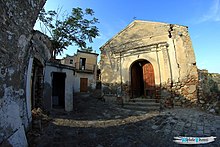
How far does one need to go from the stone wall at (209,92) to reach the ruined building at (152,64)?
0.23 m

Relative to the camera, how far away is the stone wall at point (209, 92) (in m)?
5.20

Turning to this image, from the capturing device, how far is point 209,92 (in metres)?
5.55

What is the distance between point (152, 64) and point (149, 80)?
2.88 ft

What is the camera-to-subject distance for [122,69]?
305 inches

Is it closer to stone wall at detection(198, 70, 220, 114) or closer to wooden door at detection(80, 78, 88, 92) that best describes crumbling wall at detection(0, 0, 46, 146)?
stone wall at detection(198, 70, 220, 114)

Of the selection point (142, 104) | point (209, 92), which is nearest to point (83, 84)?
point (142, 104)

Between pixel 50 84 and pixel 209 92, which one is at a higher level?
pixel 50 84

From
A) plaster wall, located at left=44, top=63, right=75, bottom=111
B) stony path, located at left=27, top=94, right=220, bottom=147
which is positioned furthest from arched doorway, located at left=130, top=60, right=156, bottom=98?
plaster wall, located at left=44, top=63, right=75, bottom=111

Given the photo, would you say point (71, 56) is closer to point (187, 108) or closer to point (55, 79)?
point (55, 79)

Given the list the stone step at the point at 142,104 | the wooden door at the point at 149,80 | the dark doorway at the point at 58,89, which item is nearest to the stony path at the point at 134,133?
Result: the stone step at the point at 142,104

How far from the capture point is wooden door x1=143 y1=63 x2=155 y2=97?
23.3 ft

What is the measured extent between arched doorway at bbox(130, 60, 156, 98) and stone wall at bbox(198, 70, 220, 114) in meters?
2.03

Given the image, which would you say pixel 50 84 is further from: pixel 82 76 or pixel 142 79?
pixel 82 76

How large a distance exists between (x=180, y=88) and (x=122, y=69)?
3073 millimetres
